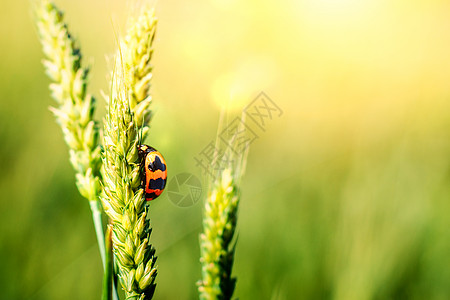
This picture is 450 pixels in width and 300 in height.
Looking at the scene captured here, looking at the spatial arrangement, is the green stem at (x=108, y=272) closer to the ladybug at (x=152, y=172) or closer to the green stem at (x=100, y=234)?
the green stem at (x=100, y=234)

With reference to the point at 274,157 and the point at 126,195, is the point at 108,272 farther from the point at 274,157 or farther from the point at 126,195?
the point at 274,157

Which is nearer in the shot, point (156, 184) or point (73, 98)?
point (73, 98)

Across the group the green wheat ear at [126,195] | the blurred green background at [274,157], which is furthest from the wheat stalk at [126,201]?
the blurred green background at [274,157]

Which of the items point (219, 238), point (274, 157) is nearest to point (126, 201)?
point (219, 238)

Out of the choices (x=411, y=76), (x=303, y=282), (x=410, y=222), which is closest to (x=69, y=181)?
(x=303, y=282)

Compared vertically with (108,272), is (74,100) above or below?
above

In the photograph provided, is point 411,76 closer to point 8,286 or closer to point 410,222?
point 410,222

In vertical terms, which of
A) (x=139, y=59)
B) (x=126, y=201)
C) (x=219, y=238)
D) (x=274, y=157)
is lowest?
(x=274, y=157)
